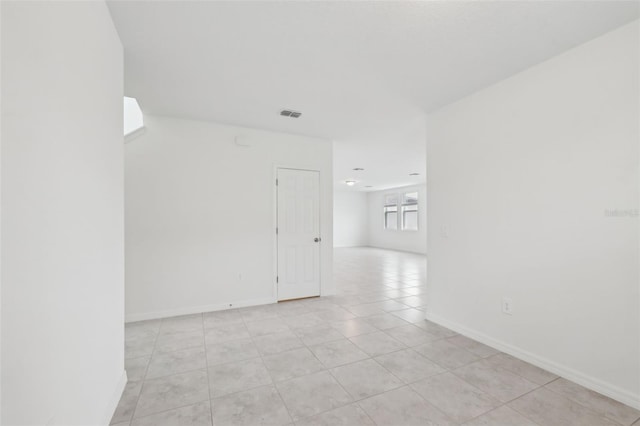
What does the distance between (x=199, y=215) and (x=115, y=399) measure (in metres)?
2.27

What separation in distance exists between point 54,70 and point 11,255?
0.76 metres

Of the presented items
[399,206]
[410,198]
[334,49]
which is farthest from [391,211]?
[334,49]

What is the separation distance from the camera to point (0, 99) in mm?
813

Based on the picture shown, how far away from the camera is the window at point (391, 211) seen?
1137 cm

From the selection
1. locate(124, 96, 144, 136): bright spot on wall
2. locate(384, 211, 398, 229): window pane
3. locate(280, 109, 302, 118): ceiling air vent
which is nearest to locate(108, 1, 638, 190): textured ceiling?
locate(280, 109, 302, 118): ceiling air vent

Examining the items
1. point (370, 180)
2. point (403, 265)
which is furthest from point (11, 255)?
point (370, 180)

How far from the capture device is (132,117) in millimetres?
3658

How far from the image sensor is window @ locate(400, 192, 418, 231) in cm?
1046

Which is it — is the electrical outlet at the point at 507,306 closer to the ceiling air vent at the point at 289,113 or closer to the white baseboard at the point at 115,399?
the ceiling air vent at the point at 289,113

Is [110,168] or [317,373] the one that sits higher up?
[110,168]

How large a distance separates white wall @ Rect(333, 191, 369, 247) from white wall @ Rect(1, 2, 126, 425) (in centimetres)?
1057

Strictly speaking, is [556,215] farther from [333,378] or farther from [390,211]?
[390,211]

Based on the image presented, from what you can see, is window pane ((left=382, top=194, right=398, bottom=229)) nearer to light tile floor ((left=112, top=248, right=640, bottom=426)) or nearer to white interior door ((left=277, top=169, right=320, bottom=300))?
white interior door ((left=277, top=169, right=320, bottom=300))

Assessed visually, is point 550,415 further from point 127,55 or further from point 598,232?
point 127,55
